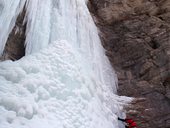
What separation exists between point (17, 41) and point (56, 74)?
2278 millimetres

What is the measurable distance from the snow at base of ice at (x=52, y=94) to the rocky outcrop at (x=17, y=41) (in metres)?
1.24

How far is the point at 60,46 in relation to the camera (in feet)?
20.6

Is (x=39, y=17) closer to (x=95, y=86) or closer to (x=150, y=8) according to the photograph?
(x=95, y=86)

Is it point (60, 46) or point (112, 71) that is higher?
point (60, 46)

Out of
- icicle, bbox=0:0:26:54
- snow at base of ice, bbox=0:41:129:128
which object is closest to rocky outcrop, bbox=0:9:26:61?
icicle, bbox=0:0:26:54

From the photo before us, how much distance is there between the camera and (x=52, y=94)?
4941 millimetres

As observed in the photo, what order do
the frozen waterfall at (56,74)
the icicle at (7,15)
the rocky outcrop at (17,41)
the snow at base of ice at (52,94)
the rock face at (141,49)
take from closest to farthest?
1. the snow at base of ice at (52,94)
2. the frozen waterfall at (56,74)
3. the icicle at (7,15)
4. the rocky outcrop at (17,41)
5. the rock face at (141,49)

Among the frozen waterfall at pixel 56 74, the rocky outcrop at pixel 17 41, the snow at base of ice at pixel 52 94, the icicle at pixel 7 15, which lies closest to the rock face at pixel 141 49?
the frozen waterfall at pixel 56 74

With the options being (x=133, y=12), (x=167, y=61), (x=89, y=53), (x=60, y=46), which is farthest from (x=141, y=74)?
(x=60, y=46)

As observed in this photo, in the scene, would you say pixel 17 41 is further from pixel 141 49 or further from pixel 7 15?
pixel 141 49

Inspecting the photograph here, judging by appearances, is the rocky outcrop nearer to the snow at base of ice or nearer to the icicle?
the icicle

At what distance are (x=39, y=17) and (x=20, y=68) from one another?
2.54 m

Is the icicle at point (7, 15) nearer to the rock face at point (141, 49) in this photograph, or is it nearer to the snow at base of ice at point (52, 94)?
the snow at base of ice at point (52, 94)

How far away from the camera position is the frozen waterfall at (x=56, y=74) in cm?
438
